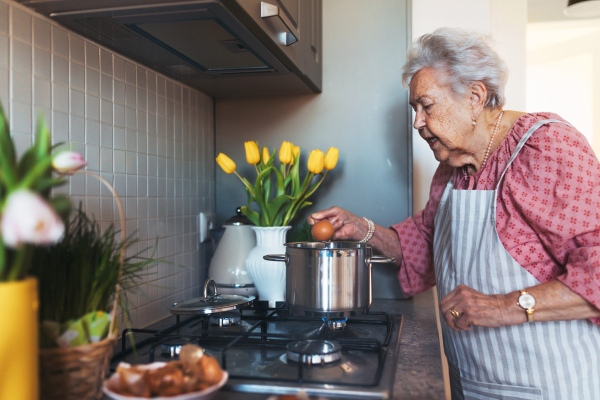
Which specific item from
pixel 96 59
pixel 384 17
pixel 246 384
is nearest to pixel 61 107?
pixel 96 59

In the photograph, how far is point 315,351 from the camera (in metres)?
0.85

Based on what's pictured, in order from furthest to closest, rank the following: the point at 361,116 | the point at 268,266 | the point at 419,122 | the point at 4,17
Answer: the point at 361,116 < the point at 268,266 < the point at 419,122 < the point at 4,17

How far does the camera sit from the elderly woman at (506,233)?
975 mm

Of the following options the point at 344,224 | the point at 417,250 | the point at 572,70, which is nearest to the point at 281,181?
the point at 344,224

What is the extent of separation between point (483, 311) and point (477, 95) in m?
0.54

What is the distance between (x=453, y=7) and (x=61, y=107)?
1.30m

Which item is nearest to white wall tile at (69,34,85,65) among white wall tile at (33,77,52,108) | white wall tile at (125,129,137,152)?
white wall tile at (33,77,52,108)

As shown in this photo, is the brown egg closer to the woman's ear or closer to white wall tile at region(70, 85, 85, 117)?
the woman's ear

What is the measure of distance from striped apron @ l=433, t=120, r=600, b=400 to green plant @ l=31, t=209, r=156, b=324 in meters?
0.82

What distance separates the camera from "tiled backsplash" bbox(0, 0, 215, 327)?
84 cm

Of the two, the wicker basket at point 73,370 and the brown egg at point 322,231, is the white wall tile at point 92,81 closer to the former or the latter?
the wicker basket at point 73,370

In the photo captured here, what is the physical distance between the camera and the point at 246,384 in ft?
2.45

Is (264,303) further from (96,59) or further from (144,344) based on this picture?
(96,59)

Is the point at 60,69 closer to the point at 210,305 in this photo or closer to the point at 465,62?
the point at 210,305
